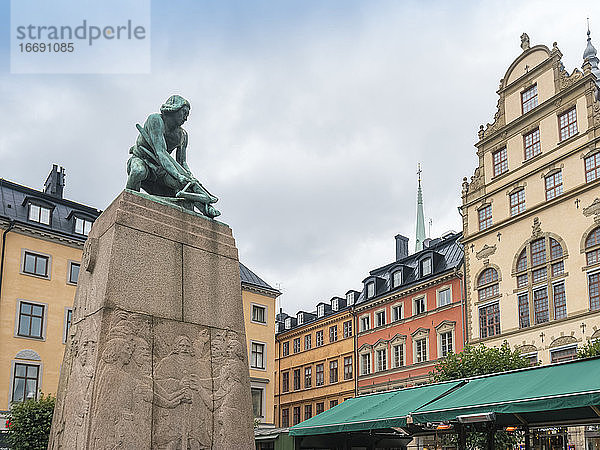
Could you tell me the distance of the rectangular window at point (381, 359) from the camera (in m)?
44.3

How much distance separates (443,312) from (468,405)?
25326 mm

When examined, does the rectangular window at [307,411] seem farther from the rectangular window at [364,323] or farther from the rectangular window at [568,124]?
the rectangular window at [568,124]

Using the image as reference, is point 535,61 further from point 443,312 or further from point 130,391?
point 130,391

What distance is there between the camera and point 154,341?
865 centimetres

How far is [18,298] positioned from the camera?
32.0 meters

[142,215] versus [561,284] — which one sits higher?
[561,284]

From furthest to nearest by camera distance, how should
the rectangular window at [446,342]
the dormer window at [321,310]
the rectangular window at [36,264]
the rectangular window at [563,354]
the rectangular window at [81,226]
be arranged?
the dormer window at [321,310], the rectangular window at [446,342], the rectangular window at [81,226], the rectangular window at [36,264], the rectangular window at [563,354]

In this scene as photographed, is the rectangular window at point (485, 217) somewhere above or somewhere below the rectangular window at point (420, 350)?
above

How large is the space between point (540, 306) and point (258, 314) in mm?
17516

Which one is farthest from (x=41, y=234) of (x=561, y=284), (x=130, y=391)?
(x=130, y=391)

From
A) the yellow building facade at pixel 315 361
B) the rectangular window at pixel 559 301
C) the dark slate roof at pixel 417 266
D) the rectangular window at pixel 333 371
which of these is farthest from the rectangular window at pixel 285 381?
the rectangular window at pixel 559 301

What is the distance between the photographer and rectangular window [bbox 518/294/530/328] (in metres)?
31.8

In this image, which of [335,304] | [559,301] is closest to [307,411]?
[335,304]

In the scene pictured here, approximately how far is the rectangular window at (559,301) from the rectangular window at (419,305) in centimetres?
1151
